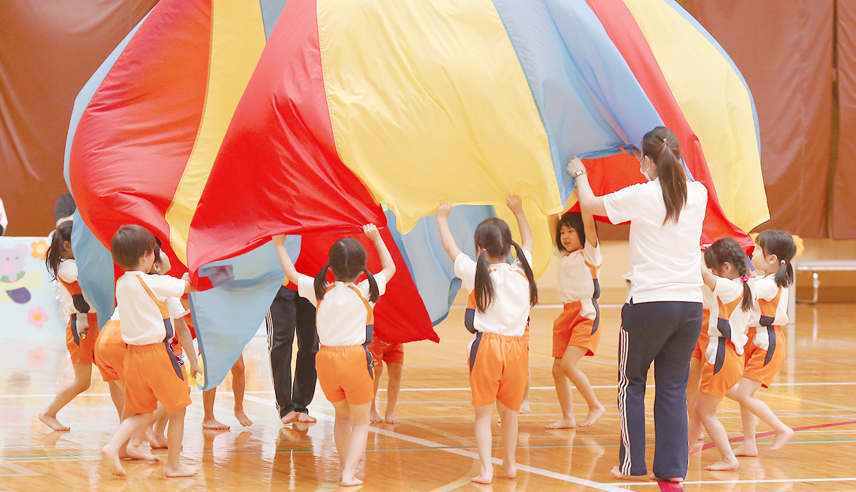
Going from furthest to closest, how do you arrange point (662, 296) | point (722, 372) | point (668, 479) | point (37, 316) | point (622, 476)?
point (37, 316) < point (722, 372) < point (622, 476) < point (668, 479) < point (662, 296)

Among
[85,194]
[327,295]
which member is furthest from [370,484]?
[85,194]

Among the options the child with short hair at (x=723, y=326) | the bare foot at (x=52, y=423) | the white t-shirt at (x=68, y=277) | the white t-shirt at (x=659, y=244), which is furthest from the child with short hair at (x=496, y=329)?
the bare foot at (x=52, y=423)

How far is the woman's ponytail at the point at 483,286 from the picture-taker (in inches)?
155

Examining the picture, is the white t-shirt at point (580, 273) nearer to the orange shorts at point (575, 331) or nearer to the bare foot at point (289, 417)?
the orange shorts at point (575, 331)

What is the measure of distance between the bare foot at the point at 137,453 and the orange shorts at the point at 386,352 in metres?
1.52

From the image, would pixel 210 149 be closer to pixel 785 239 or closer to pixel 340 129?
pixel 340 129

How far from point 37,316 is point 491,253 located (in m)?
7.48

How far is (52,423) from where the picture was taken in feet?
16.8

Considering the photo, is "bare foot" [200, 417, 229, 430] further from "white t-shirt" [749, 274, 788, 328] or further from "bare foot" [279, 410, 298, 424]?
"white t-shirt" [749, 274, 788, 328]

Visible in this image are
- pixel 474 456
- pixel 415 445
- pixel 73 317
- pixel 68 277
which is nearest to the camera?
pixel 474 456

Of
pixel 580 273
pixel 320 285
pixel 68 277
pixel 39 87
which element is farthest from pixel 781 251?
pixel 39 87

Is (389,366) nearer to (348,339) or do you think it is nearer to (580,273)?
(580,273)

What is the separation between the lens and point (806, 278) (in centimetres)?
1448

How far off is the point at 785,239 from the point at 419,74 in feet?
7.07
